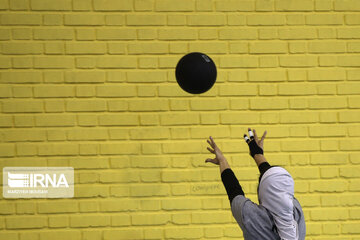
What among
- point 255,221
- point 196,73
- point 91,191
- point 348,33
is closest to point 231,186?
point 255,221

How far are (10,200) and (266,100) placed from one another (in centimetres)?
252

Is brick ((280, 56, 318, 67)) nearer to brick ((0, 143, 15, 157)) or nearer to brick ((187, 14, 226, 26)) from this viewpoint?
brick ((187, 14, 226, 26))

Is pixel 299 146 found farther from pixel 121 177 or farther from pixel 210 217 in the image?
pixel 121 177

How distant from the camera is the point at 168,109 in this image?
5297mm

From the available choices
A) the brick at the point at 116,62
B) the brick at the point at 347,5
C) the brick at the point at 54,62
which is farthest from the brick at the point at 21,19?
the brick at the point at 347,5

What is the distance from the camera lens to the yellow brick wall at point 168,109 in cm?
519

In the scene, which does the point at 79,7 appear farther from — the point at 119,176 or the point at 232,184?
the point at 232,184

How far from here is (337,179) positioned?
5.42m

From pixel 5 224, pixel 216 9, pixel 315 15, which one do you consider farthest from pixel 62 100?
pixel 315 15

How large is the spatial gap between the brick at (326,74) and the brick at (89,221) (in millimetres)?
2335

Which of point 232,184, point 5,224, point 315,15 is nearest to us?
point 232,184

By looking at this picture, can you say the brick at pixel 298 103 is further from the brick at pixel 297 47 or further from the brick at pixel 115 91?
the brick at pixel 115 91

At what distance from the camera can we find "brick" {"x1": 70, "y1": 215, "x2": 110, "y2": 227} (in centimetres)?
517

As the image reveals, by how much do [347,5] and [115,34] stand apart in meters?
2.25
